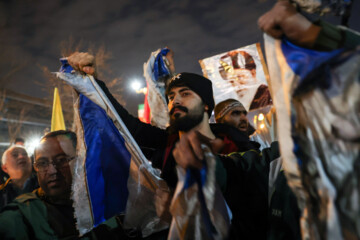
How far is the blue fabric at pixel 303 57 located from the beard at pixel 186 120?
122 centimetres

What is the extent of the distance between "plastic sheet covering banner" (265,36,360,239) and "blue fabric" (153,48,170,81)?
5.72ft

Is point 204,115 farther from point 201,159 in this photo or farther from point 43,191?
point 43,191

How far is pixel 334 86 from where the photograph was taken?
0.87 m

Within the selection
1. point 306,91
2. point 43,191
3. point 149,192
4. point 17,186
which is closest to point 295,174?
point 306,91

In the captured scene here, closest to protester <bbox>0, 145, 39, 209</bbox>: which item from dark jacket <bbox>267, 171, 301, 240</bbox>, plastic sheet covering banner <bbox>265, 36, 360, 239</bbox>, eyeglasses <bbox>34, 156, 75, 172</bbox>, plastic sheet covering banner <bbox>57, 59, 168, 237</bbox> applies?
eyeglasses <bbox>34, 156, 75, 172</bbox>

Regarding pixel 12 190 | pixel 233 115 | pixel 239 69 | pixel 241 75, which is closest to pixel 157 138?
pixel 233 115

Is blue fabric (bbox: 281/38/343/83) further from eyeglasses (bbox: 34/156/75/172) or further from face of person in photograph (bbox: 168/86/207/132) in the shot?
eyeglasses (bbox: 34/156/75/172)

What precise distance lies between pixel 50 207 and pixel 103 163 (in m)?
0.63

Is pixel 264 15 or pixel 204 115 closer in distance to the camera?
pixel 264 15

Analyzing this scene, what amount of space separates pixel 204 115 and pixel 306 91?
4.65ft

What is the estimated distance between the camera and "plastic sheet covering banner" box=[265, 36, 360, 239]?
819mm

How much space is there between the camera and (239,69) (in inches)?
216

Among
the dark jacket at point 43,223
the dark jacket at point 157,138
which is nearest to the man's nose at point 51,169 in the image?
the dark jacket at point 43,223

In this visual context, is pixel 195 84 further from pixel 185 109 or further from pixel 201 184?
pixel 201 184
